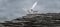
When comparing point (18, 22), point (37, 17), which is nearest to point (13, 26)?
point (18, 22)

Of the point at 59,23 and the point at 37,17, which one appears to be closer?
the point at 59,23

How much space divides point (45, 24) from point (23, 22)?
2023 millimetres

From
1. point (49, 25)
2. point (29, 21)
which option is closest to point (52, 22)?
point (49, 25)

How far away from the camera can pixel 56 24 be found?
34.0 feet

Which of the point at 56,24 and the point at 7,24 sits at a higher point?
the point at 7,24

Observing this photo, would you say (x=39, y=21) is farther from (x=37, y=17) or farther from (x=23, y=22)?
(x=23, y=22)

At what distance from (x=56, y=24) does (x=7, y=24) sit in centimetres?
449

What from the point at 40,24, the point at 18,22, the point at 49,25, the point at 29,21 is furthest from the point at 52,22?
the point at 18,22

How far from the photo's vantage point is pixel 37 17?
36.8 feet

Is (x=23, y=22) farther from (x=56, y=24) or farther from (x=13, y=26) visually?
(x=56, y=24)

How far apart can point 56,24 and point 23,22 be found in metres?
2.96

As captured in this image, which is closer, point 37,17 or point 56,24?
point 56,24

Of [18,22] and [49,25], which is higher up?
[18,22]

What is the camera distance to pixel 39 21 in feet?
34.7
